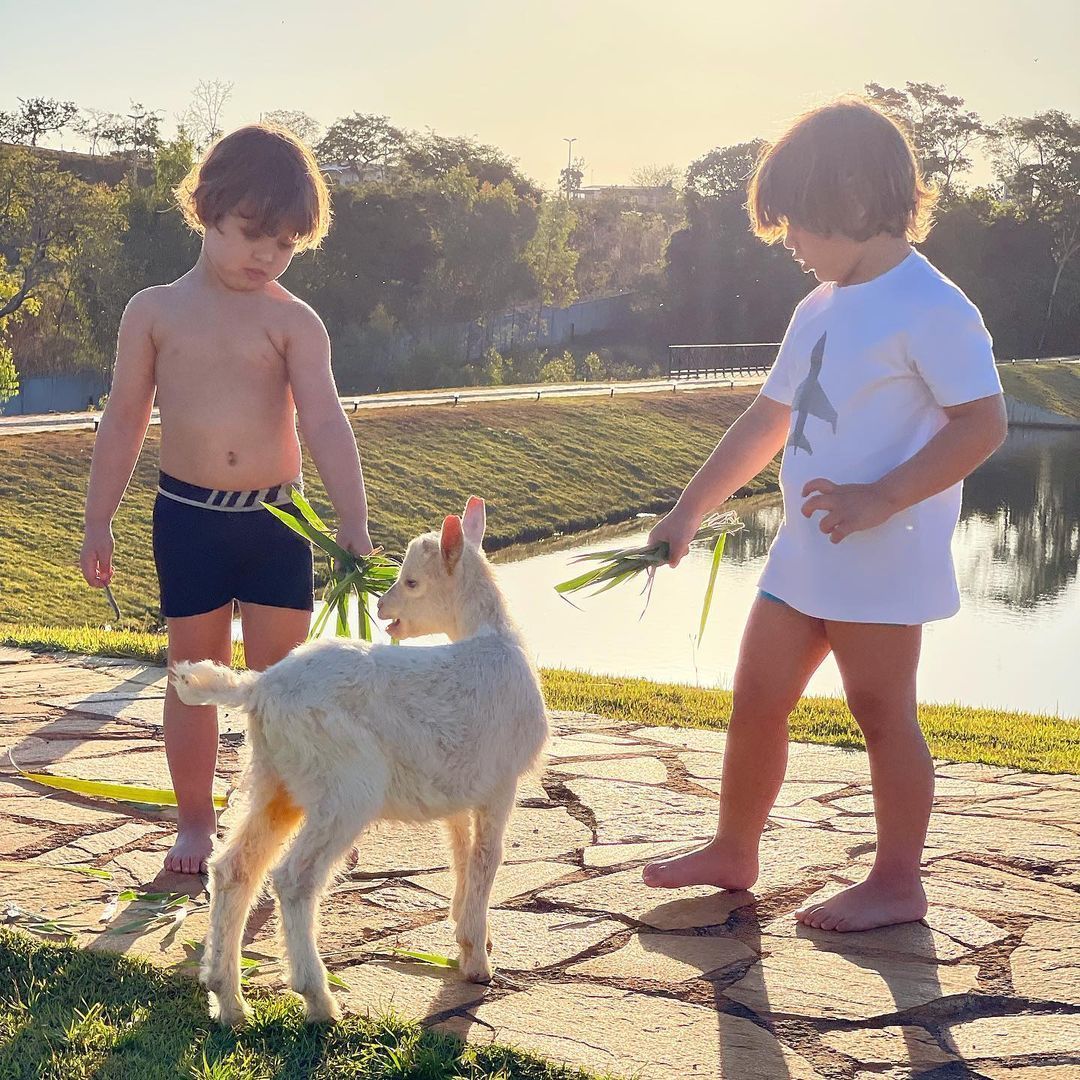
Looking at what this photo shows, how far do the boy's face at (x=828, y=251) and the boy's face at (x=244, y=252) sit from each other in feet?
4.94

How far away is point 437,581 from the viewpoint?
13.1ft

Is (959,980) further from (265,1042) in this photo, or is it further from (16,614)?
(16,614)

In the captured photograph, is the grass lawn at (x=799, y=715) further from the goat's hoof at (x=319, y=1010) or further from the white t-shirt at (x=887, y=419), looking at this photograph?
the goat's hoof at (x=319, y=1010)

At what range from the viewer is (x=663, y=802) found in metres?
5.41

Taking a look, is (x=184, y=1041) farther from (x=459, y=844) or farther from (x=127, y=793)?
(x=127, y=793)

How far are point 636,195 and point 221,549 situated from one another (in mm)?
115300

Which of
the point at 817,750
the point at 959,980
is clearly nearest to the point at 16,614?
the point at 817,750

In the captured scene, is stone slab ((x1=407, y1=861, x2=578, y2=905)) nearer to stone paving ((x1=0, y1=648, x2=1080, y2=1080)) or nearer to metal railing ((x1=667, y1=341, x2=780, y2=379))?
stone paving ((x1=0, y1=648, x2=1080, y2=1080))

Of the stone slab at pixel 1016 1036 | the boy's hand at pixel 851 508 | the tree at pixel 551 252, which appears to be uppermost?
the tree at pixel 551 252

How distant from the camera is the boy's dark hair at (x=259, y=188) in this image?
14.0 ft

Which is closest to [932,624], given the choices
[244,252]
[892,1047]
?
[244,252]

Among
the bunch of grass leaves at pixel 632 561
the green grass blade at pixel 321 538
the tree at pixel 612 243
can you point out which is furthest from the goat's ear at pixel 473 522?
the tree at pixel 612 243

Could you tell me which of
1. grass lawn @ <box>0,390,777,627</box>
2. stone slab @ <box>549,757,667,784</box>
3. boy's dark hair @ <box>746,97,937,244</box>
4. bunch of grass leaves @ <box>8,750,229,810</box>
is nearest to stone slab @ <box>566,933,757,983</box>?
stone slab @ <box>549,757,667,784</box>

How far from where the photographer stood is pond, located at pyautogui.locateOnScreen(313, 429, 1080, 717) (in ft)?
43.1
